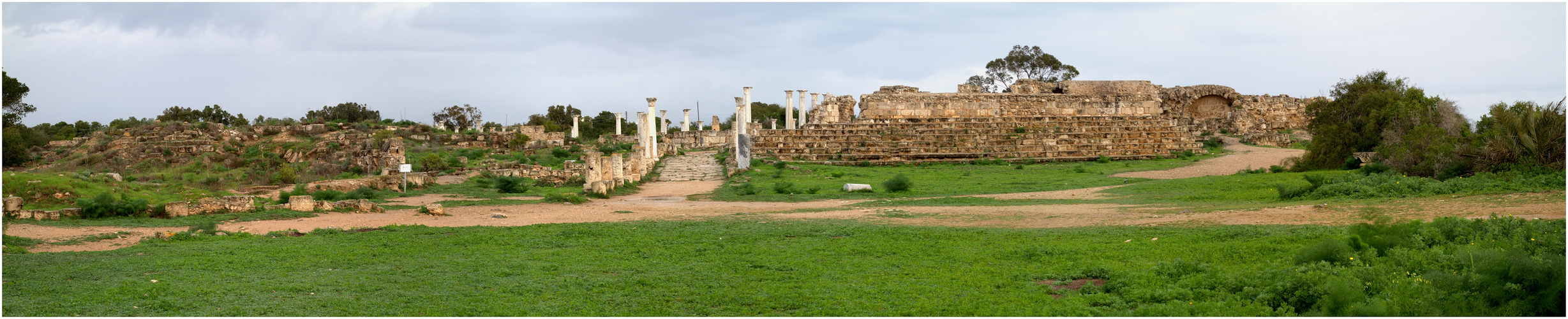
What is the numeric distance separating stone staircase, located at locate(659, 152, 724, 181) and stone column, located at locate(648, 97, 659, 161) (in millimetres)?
588

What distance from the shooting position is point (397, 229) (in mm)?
12016

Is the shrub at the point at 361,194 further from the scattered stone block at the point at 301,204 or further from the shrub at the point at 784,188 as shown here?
the shrub at the point at 784,188

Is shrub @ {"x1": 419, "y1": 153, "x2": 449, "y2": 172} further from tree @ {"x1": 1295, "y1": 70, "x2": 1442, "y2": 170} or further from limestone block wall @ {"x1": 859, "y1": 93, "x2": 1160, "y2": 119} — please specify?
tree @ {"x1": 1295, "y1": 70, "x2": 1442, "y2": 170}

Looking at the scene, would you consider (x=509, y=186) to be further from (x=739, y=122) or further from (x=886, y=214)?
(x=739, y=122)

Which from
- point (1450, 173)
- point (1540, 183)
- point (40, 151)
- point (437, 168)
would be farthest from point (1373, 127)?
point (40, 151)

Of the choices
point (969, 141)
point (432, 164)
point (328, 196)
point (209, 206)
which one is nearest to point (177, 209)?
point (209, 206)

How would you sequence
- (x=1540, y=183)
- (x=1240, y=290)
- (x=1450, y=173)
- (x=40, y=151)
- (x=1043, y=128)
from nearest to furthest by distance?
1. (x=1240, y=290)
2. (x=1540, y=183)
3. (x=1450, y=173)
4. (x=1043, y=128)
5. (x=40, y=151)

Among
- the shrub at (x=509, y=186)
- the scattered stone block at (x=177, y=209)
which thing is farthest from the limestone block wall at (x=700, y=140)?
the scattered stone block at (x=177, y=209)

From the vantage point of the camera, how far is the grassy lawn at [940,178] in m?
18.6

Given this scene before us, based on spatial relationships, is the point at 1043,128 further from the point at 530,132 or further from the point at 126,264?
the point at 126,264

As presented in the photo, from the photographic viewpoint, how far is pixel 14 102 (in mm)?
27719

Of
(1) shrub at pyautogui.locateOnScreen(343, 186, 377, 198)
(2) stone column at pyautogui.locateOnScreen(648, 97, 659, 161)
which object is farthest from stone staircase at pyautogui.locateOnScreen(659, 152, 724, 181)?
(1) shrub at pyautogui.locateOnScreen(343, 186, 377, 198)

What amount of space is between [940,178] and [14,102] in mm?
27684

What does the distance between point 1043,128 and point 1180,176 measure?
9803 mm
